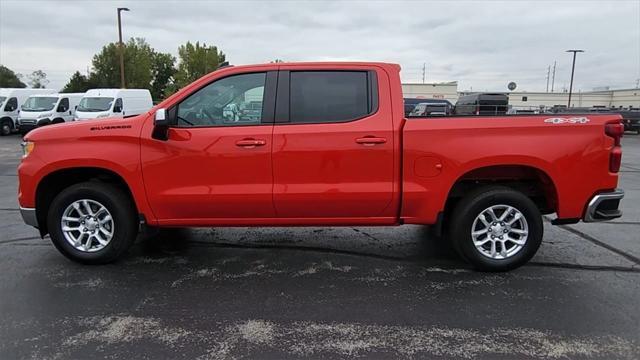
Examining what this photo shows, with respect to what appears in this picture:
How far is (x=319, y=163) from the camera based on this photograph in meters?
4.57

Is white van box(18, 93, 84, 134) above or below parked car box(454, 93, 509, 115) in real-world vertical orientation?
below

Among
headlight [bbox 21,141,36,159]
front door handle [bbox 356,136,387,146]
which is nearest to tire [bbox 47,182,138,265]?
headlight [bbox 21,141,36,159]

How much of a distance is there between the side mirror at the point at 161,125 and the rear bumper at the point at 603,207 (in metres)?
3.95

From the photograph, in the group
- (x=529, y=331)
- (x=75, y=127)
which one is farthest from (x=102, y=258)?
(x=529, y=331)

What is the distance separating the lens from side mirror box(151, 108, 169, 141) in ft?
14.8

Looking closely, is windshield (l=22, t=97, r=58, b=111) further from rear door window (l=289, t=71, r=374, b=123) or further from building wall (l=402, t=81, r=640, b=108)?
building wall (l=402, t=81, r=640, b=108)

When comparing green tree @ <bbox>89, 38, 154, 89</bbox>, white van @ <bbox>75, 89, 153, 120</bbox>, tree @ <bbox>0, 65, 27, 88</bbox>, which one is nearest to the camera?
white van @ <bbox>75, 89, 153, 120</bbox>

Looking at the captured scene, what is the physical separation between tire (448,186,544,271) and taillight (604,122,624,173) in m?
0.77

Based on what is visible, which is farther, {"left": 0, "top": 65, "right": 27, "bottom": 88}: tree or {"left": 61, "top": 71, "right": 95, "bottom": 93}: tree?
{"left": 0, "top": 65, "right": 27, "bottom": 88}: tree

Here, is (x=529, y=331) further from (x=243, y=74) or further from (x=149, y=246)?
(x=149, y=246)

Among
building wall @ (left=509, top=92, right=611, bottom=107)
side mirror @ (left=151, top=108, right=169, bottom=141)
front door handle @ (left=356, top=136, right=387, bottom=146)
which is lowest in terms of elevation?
front door handle @ (left=356, top=136, right=387, bottom=146)

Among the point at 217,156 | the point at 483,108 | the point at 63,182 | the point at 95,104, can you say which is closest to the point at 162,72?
the point at 95,104

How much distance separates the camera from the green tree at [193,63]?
192 ft

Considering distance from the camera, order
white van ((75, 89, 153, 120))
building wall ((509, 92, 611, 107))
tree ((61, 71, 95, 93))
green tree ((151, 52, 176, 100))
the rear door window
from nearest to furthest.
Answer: the rear door window < white van ((75, 89, 153, 120)) < tree ((61, 71, 95, 93)) < green tree ((151, 52, 176, 100)) < building wall ((509, 92, 611, 107))
